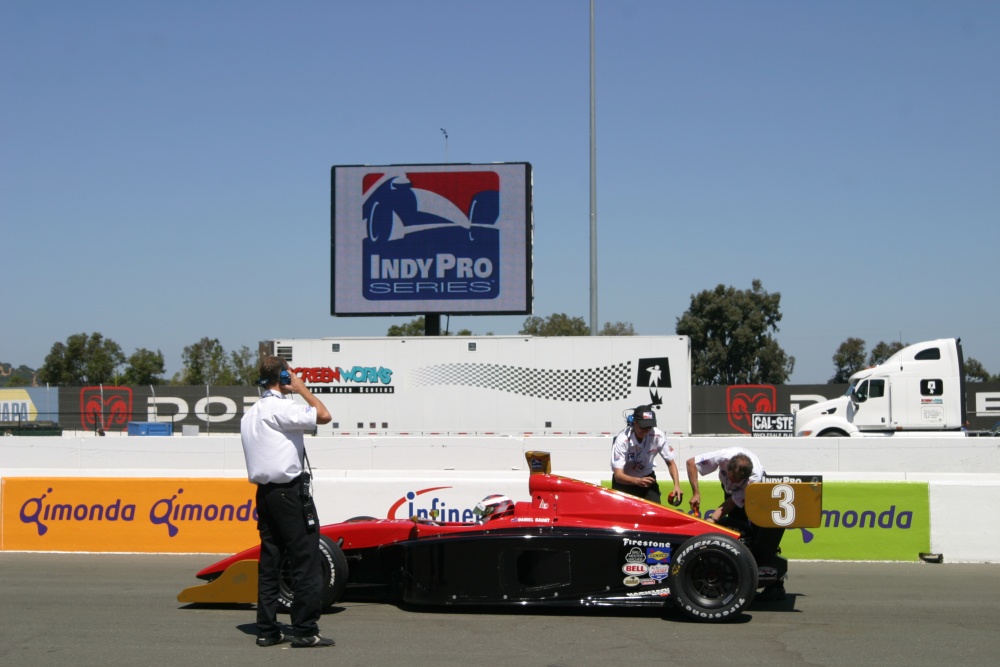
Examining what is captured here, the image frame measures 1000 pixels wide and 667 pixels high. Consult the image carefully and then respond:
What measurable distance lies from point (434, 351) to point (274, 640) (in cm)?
1883

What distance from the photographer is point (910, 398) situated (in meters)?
24.9

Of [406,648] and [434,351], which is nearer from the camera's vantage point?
[406,648]

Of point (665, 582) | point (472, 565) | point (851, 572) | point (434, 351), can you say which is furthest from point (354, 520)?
point (434, 351)

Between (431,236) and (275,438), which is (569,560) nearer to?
(275,438)

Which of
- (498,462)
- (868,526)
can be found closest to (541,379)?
(498,462)

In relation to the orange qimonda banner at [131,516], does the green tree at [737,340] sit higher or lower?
higher

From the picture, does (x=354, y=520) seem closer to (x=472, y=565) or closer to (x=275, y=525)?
(x=472, y=565)

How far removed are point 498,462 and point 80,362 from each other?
55.3 m

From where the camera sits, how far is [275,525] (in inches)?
238

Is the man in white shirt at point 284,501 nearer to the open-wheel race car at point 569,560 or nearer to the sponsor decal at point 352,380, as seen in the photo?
the open-wheel race car at point 569,560

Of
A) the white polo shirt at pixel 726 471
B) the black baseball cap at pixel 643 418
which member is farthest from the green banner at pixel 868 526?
the black baseball cap at pixel 643 418

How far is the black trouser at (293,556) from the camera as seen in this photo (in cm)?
600

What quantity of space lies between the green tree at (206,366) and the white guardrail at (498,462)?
154 feet

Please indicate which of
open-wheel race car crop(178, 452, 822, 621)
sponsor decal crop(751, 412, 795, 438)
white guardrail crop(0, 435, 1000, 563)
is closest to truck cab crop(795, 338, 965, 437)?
sponsor decal crop(751, 412, 795, 438)
